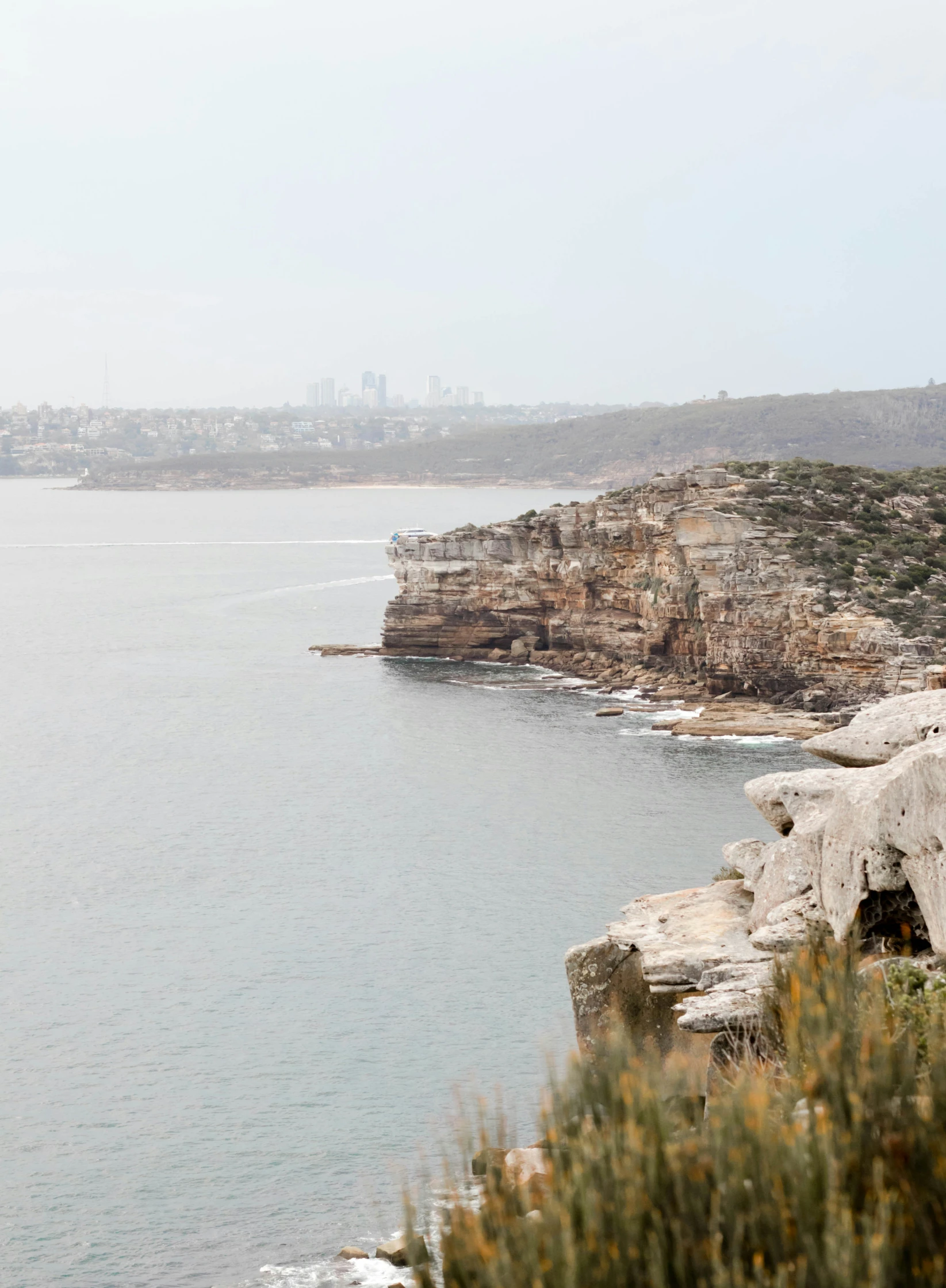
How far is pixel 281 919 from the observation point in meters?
34.5

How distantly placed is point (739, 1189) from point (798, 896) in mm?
10547

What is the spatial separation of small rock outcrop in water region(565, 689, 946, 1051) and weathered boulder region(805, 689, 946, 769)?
2 centimetres

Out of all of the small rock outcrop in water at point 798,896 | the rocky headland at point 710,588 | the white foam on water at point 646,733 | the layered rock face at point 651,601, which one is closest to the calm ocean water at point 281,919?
the white foam on water at point 646,733

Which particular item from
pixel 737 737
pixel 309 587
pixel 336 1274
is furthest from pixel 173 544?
pixel 336 1274

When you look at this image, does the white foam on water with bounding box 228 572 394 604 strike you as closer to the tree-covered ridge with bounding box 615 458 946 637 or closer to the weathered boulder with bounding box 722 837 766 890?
the tree-covered ridge with bounding box 615 458 946 637

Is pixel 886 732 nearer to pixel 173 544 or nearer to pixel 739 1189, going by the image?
pixel 739 1189

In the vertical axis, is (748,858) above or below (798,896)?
below

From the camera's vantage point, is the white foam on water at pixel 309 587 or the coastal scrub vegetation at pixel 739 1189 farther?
the white foam on water at pixel 309 587

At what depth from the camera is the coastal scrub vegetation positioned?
6832 millimetres

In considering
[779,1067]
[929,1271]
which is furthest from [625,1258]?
[779,1067]

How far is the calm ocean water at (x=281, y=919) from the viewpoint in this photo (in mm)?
21578

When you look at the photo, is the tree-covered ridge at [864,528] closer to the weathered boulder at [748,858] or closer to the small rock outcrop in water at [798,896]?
the weathered boulder at [748,858]

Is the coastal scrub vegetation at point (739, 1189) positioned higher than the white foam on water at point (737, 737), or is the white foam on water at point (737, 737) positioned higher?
the coastal scrub vegetation at point (739, 1189)

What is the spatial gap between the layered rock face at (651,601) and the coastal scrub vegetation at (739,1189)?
151 ft
